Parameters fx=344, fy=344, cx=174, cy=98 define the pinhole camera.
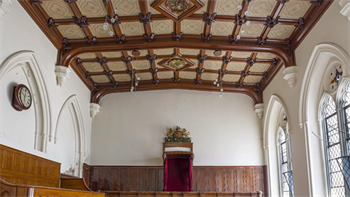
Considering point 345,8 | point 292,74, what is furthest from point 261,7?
point 292,74

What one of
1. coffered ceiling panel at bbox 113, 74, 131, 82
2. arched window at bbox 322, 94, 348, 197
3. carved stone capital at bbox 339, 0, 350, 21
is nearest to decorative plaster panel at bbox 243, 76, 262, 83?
arched window at bbox 322, 94, 348, 197

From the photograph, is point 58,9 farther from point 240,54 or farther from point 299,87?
point 299,87

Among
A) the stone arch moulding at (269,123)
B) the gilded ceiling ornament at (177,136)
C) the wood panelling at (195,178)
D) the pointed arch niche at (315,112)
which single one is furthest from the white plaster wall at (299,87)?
the gilded ceiling ornament at (177,136)

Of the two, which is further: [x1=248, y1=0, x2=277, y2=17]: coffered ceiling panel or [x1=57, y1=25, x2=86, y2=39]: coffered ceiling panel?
[x1=57, y1=25, x2=86, y2=39]: coffered ceiling panel

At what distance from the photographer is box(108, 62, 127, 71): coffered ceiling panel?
1143 centimetres

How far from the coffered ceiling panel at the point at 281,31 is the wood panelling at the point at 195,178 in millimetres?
5243

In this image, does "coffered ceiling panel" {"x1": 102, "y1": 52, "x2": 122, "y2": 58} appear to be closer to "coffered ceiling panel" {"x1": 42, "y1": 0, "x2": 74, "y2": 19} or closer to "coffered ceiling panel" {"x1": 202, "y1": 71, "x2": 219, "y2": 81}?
"coffered ceiling panel" {"x1": 42, "y1": 0, "x2": 74, "y2": 19}

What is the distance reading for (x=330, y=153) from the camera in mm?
8305

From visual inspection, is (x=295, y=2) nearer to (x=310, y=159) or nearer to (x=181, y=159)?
(x=310, y=159)

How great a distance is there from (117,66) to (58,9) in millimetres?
3754

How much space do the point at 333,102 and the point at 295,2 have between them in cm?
255

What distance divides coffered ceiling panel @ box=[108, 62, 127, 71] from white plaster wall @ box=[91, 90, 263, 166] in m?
1.83

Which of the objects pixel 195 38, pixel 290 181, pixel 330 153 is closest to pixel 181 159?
pixel 290 181

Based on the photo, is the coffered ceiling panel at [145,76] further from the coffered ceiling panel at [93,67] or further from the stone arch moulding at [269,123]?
the stone arch moulding at [269,123]
